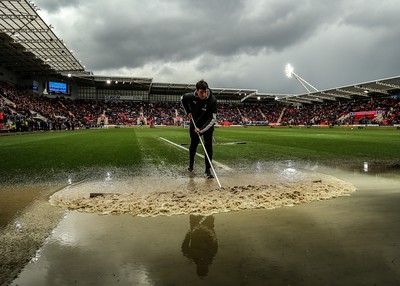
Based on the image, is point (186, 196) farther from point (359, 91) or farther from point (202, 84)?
point (359, 91)

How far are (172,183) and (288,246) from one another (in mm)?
3456

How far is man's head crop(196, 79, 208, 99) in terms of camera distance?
6.39m

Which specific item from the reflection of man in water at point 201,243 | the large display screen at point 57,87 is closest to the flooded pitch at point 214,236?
the reflection of man in water at point 201,243

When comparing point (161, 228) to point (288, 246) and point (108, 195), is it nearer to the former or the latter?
point (288, 246)

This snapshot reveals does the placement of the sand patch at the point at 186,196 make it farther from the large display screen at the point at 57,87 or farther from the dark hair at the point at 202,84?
the large display screen at the point at 57,87

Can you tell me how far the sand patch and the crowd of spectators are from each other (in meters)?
34.1

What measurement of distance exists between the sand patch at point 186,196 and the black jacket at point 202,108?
1655 mm

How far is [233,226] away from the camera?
A: 3199mm

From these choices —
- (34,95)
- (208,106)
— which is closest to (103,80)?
(34,95)

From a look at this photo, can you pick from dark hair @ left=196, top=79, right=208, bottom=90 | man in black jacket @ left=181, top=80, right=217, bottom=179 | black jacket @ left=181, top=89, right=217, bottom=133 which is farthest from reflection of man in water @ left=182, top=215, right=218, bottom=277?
black jacket @ left=181, top=89, right=217, bottom=133

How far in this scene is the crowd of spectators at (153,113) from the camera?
45.3m

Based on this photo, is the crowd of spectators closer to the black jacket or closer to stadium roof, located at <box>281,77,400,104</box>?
stadium roof, located at <box>281,77,400,104</box>

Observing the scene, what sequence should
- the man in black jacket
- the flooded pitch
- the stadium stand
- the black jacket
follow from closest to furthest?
1. the flooded pitch
2. the man in black jacket
3. the black jacket
4. the stadium stand

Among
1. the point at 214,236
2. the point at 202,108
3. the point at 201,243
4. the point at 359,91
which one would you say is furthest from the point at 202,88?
the point at 359,91
